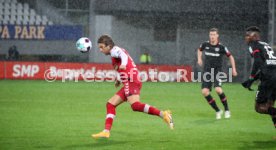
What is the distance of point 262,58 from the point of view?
32.8 ft

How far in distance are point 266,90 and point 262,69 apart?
403 millimetres

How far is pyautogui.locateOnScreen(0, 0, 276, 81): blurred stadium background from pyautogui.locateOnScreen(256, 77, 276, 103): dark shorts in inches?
864

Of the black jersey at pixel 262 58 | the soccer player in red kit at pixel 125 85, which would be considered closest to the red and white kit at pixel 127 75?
the soccer player in red kit at pixel 125 85

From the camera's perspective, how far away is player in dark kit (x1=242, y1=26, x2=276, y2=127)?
1000 cm

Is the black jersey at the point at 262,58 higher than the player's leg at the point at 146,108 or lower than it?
higher

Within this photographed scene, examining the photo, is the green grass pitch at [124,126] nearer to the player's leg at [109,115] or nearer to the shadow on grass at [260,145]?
the shadow on grass at [260,145]

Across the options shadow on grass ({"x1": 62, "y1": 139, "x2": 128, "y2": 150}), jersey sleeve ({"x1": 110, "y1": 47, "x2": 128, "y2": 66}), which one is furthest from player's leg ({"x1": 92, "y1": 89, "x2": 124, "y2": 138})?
jersey sleeve ({"x1": 110, "y1": 47, "x2": 128, "y2": 66})

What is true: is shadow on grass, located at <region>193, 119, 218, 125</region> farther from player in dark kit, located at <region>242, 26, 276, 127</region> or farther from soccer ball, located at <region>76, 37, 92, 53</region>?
soccer ball, located at <region>76, 37, 92, 53</region>

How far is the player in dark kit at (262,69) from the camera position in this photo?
1000cm

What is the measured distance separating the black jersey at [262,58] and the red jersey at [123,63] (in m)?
2.24

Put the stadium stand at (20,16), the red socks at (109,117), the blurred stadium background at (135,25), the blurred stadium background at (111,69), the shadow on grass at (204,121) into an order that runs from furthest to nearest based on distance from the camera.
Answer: the stadium stand at (20,16)
the blurred stadium background at (135,25)
the shadow on grass at (204,121)
the blurred stadium background at (111,69)
the red socks at (109,117)

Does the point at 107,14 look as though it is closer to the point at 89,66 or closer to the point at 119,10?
the point at 119,10

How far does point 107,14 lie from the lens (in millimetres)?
34438

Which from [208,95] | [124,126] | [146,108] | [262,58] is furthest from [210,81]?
[146,108]
